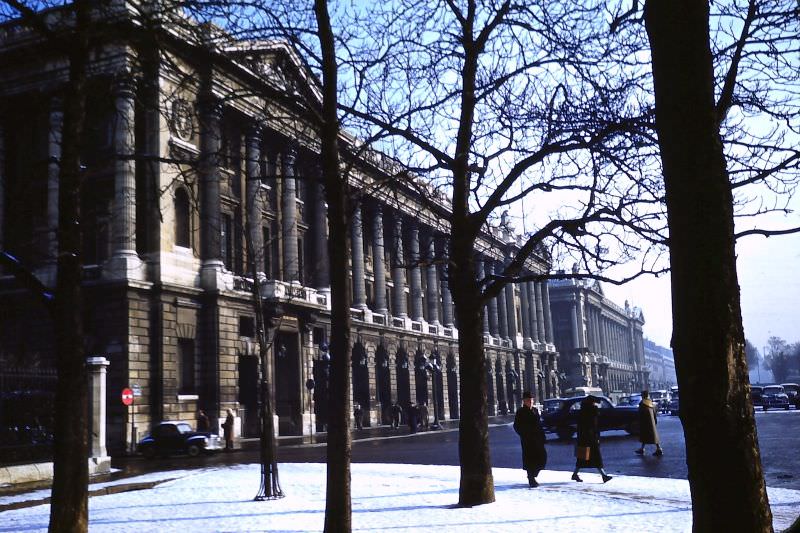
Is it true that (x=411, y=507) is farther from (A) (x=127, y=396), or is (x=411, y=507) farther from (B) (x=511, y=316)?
(B) (x=511, y=316)

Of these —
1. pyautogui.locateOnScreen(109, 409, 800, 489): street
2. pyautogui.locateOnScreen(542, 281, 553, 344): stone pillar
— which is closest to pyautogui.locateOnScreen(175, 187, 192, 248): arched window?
pyautogui.locateOnScreen(109, 409, 800, 489): street

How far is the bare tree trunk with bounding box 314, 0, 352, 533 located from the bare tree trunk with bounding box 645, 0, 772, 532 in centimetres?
435

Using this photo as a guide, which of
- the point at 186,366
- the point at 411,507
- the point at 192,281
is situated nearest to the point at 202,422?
the point at 186,366

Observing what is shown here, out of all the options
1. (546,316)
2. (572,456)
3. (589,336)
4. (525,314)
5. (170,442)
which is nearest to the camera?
(572,456)

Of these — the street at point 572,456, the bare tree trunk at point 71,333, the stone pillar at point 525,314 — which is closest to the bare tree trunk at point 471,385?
the street at point 572,456

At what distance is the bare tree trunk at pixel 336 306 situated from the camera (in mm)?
8812

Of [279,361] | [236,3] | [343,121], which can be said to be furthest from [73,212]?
[279,361]

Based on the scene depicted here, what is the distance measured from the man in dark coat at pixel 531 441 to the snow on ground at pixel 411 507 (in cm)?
36

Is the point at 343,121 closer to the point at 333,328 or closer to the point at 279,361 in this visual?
the point at 333,328

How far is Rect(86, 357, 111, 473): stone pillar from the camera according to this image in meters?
20.8

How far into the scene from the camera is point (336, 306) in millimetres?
9273

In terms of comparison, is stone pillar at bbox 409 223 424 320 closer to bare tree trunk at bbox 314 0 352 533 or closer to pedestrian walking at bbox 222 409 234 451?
pedestrian walking at bbox 222 409 234 451

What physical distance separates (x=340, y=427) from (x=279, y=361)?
37033 millimetres

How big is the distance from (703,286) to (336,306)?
4.79 metres
